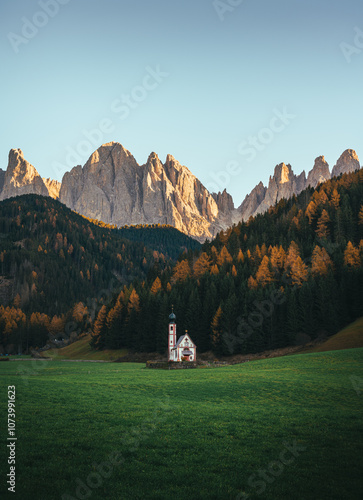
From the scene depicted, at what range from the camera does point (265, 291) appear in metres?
79.9

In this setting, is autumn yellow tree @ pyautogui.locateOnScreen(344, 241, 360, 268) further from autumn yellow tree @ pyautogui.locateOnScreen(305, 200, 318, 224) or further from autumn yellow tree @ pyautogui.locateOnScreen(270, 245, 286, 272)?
autumn yellow tree @ pyautogui.locateOnScreen(305, 200, 318, 224)

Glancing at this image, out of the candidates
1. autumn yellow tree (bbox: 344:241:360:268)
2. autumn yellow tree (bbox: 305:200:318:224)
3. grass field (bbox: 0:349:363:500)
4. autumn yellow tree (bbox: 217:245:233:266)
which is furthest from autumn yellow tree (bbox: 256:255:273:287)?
grass field (bbox: 0:349:363:500)

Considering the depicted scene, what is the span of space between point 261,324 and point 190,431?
5900 centimetres

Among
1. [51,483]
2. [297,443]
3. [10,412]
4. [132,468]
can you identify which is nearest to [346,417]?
[297,443]

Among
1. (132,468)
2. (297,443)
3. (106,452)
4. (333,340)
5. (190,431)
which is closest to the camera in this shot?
(132,468)

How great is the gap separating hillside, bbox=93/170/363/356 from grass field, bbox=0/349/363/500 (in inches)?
1843

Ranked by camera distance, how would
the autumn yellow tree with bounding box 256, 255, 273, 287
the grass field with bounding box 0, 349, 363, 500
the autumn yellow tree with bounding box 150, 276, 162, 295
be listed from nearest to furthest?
the grass field with bounding box 0, 349, 363, 500, the autumn yellow tree with bounding box 256, 255, 273, 287, the autumn yellow tree with bounding box 150, 276, 162, 295

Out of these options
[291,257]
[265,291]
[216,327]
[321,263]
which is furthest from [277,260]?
[216,327]

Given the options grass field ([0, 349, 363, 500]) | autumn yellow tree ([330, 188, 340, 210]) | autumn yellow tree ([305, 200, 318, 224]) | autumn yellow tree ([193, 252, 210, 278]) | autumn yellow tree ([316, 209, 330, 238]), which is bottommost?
grass field ([0, 349, 363, 500])

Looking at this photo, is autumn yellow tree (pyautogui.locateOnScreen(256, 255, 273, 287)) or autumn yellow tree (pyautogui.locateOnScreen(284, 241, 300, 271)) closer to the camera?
autumn yellow tree (pyautogui.locateOnScreen(256, 255, 273, 287))

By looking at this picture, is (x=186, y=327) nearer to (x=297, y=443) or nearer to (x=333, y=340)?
(x=333, y=340)

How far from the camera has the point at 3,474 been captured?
1174 centimetres

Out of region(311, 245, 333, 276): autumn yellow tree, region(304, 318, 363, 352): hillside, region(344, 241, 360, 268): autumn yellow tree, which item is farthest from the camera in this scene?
region(311, 245, 333, 276): autumn yellow tree

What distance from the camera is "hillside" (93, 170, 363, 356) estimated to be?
72.4 meters
